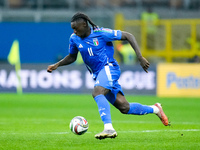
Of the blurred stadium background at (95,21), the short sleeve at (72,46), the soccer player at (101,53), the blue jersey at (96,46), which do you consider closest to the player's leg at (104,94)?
the soccer player at (101,53)

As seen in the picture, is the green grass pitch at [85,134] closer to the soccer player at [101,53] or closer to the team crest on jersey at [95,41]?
the soccer player at [101,53]

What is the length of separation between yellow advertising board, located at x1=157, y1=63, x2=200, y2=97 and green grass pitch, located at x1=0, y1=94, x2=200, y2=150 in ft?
8.18

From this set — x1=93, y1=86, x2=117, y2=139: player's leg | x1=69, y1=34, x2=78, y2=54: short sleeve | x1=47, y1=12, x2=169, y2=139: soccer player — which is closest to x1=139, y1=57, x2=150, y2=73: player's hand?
x1=47, y1=12, x2=169, y2=139: soccer player

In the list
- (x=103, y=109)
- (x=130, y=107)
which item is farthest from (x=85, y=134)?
(x=103, y=109)

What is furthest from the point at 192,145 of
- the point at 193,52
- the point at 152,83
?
the point at 193,52

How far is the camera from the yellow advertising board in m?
20.9

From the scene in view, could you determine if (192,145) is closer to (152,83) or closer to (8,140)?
(8,140)

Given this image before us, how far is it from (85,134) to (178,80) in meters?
12.4

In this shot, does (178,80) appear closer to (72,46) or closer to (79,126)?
(72,46)

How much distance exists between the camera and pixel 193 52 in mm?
24109

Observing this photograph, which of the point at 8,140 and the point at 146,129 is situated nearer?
the point at 8,140

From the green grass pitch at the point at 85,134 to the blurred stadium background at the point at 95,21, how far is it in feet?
12.1

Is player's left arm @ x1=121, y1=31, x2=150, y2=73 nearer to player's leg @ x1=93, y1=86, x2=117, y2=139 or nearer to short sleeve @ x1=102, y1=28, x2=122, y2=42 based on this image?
short sleeve @ x1=102, y1=28, x2=122, y2=42

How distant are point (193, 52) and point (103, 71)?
16435 millimetres
